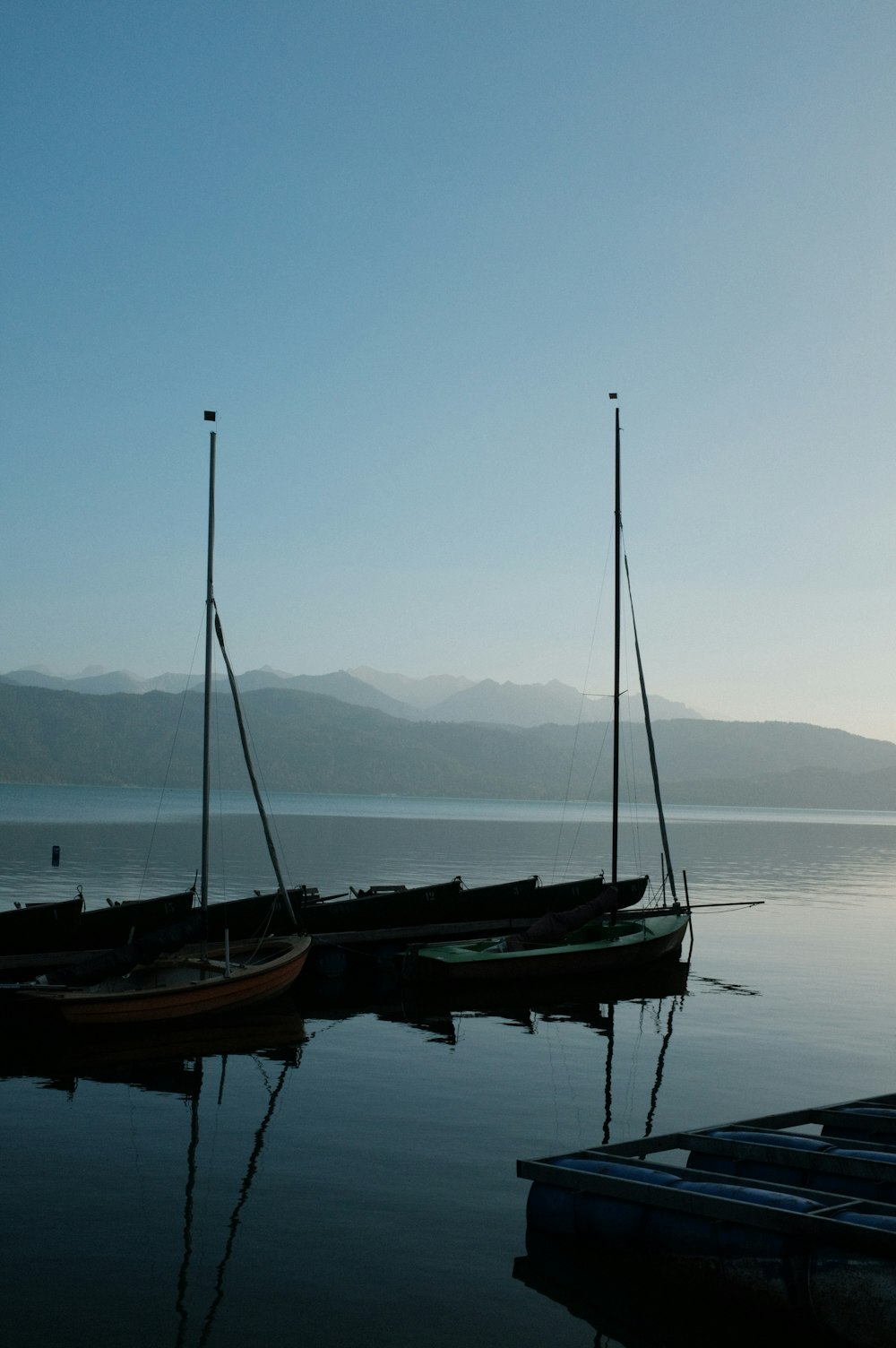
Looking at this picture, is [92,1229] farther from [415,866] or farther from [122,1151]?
[415,866]

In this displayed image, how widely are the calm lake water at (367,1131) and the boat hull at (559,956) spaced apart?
2.78ft

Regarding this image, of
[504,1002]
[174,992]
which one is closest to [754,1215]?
[174,992]

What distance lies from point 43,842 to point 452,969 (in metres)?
77.3

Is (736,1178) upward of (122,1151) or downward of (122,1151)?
upward

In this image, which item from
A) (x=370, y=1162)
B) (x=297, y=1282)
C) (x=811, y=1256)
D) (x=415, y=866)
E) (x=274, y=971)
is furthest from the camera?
(x=415, y=866)

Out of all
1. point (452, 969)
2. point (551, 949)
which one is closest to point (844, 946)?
point (551, 949)

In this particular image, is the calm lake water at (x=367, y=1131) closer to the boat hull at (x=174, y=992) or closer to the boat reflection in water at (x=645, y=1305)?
the boat reflection in water at (x=645, y=1305)

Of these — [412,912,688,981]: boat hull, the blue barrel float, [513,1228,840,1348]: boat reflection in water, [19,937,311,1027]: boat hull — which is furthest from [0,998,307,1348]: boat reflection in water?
[412,912,688,981]: boat hull

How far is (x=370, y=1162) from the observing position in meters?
17.5

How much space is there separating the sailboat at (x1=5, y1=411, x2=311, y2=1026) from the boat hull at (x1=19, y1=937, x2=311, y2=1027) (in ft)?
0.07

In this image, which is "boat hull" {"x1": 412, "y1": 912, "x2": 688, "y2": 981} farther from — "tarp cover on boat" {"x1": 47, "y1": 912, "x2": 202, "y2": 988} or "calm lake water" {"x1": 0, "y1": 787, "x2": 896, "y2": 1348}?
"tarp cover on boat" {"x1": 47, "y1": 912, "x2": 202, "y2": 988}

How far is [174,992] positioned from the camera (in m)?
27.2

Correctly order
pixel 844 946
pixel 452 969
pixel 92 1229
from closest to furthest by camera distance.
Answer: pixel 92 1229 < pixel 452 969 < pixel 844 946

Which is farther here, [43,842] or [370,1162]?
[43,842]
